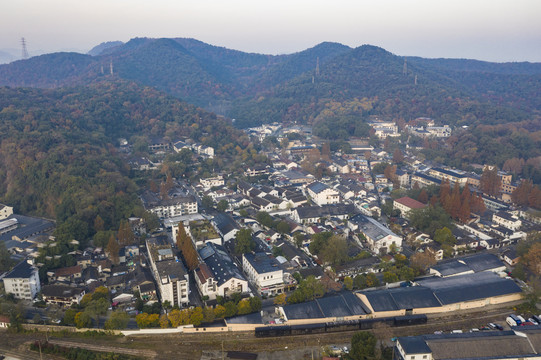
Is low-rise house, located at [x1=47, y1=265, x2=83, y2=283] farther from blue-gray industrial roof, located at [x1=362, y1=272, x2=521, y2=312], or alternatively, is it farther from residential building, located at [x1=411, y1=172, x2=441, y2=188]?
residential building, located at [x1=411, y1=172, x2=441, y2=188]

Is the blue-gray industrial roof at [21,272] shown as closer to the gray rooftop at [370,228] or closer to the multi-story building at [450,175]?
the gray rooftop at [370,228]

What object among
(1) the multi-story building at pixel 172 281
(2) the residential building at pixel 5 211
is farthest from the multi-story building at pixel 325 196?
(2) the residential building at pixel 5 211

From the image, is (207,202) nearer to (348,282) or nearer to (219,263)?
(219,263)

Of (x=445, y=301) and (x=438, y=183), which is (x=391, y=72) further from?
(x=445, y=301)

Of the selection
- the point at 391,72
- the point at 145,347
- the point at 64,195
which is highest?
the point at 391,72

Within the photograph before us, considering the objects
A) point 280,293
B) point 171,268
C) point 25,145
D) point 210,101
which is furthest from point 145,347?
point 210,101
